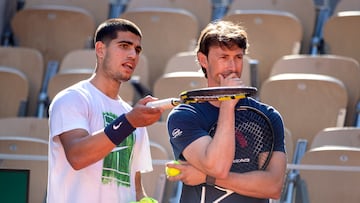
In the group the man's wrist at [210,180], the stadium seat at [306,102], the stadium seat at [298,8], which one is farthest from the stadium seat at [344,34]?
the man's wrist at [210,180]

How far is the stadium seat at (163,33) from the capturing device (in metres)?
8.07

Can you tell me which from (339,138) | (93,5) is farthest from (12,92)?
(339,138)

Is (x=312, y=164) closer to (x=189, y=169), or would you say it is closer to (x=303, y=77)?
(x=303, y=77)

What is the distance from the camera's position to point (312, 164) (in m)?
5.63

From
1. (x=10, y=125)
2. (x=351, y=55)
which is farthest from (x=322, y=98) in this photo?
(x=10, y=125)

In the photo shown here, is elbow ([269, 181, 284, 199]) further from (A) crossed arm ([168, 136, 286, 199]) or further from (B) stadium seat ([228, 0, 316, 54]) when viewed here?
(B) stadium seat ([228, 0, 316, 54])

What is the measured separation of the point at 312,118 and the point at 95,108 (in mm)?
3178

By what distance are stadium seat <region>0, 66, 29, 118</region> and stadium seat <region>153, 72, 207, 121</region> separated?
110cm

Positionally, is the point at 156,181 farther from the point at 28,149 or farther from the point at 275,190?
the point at 275,190

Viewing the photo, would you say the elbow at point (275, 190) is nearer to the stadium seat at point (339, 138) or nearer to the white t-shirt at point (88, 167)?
the white t-shirt at point (88, 167)

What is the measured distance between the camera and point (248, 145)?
347cm

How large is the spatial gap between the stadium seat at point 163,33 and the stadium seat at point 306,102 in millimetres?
1424

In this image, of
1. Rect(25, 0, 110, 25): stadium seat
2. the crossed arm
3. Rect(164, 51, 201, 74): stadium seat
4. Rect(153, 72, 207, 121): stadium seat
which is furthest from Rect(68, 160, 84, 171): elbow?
Rect(25, 0, 110, 25): stadium seat

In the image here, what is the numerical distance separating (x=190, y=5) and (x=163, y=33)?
2.32 feet
